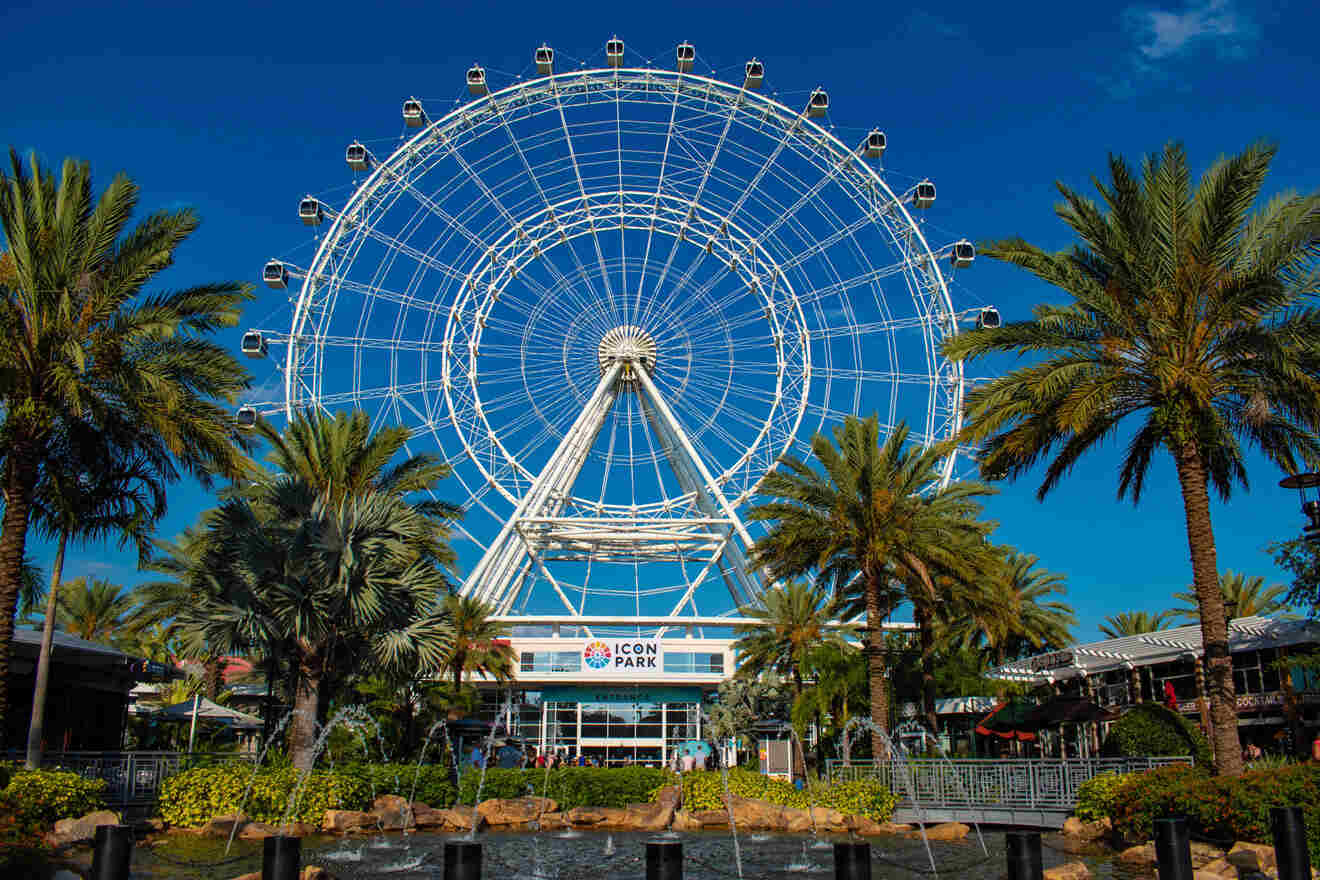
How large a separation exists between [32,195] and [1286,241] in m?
20.5

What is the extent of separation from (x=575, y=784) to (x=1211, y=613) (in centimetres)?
1762

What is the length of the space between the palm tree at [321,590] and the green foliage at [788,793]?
304 inches

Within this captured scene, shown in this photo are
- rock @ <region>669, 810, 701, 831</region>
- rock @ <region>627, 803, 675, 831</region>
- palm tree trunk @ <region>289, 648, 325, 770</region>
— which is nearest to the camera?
palm tree trunk @ <region>289, 648, 325, 770</region>

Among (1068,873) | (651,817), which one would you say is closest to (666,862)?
(1068,873)

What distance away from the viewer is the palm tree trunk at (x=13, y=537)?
664 inches

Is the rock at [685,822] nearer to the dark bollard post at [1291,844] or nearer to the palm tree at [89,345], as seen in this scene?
the palm tree at [89,345]

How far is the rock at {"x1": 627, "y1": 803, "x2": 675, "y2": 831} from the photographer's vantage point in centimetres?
2581

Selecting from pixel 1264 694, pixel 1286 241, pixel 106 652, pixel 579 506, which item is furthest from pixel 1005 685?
pixel 106 652

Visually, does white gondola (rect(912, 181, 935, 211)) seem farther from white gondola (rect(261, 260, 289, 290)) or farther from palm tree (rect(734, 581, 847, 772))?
white gondola (rect(261, 260, 289, 290))

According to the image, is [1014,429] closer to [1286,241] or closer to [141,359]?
[1286,241]

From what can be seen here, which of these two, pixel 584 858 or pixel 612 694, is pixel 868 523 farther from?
pixel 612 694

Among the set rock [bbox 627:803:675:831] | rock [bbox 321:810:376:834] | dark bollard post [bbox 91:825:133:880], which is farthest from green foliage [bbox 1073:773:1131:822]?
dark bollard post [bbox 91:825:133:880]

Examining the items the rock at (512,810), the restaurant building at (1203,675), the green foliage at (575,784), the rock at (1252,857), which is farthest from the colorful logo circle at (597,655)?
the rock at (1252,857)

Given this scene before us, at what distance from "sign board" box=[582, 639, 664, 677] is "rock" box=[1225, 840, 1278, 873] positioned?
3751cm
